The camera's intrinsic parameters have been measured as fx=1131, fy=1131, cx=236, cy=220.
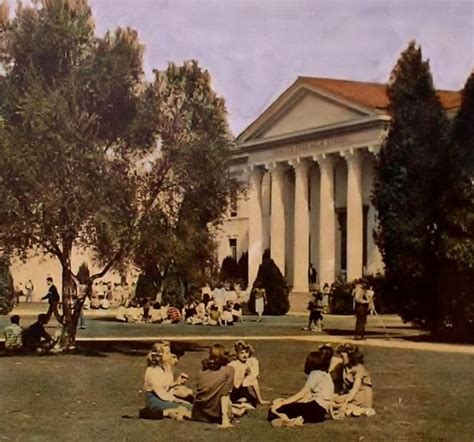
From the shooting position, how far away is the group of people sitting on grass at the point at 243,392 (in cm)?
1103

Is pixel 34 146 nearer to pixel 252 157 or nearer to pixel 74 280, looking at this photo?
pixel 74 280

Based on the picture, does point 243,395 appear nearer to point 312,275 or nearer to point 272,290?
point 272,290

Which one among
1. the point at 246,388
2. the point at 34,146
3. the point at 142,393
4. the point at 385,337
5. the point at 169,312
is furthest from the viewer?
the point at 169,312

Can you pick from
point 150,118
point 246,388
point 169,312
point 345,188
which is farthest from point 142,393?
point 345,188

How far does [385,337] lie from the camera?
2375cm

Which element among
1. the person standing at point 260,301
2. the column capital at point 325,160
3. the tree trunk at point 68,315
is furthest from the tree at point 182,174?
the column capital at point 325,160

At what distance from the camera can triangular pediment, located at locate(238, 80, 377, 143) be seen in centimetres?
3488

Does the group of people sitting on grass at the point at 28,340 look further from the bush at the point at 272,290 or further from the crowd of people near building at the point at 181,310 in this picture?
the bush at the point at 272,290

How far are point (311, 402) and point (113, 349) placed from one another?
880 cm

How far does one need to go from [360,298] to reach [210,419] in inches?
497

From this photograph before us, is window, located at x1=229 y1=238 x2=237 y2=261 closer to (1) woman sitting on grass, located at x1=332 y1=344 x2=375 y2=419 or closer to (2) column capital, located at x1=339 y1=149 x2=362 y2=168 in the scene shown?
(2) column capital, located at x1=339 y1=149 x2=362 y2=168

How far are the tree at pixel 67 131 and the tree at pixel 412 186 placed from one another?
642cm

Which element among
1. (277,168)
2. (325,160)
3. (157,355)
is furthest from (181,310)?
(157,355)

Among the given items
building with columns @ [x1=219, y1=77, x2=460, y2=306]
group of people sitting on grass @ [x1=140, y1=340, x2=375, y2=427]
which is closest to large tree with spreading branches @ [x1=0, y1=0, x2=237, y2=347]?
group of people sitting on grass @ [x1=140, y1=340, x2=375, y2=427]
